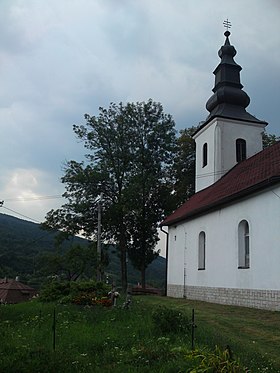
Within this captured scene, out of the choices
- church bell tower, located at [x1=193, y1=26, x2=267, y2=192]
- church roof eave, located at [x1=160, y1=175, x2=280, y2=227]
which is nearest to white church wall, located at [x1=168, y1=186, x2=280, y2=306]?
church roof eave, located at [x1=160, y1=175, x2=280, y2=227]

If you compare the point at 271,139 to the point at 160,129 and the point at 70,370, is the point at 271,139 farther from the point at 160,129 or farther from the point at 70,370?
the point at 70,370

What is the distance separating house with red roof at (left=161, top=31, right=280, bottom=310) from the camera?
15.7 metres

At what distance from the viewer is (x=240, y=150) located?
27.5 meters

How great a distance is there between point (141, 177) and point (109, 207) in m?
3.38

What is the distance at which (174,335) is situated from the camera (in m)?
8.54

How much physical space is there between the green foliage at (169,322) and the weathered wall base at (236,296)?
6.73 meters

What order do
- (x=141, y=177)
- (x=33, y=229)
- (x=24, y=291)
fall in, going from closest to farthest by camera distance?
(x=24, y=291), (x=141, y=177), (x=33, y=229)

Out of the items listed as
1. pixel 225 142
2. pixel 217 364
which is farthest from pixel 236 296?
pixel 217 364

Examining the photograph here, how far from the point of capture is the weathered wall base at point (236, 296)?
15.1m

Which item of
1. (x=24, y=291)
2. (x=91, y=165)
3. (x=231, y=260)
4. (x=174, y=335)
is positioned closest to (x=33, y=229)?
(x=91, y=165)

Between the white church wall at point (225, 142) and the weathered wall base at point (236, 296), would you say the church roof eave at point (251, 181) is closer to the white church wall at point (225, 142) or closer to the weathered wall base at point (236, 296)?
the white church wall at point (225, 142)

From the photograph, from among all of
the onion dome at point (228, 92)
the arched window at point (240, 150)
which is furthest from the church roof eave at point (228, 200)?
the onion dome at point (228, 92)

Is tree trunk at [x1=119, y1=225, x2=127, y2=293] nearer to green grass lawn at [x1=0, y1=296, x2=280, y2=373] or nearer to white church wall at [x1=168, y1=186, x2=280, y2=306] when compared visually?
white church wall at [x1=168, y1=186, x2=280, y2=306]

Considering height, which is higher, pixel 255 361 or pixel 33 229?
pixel 33 229
